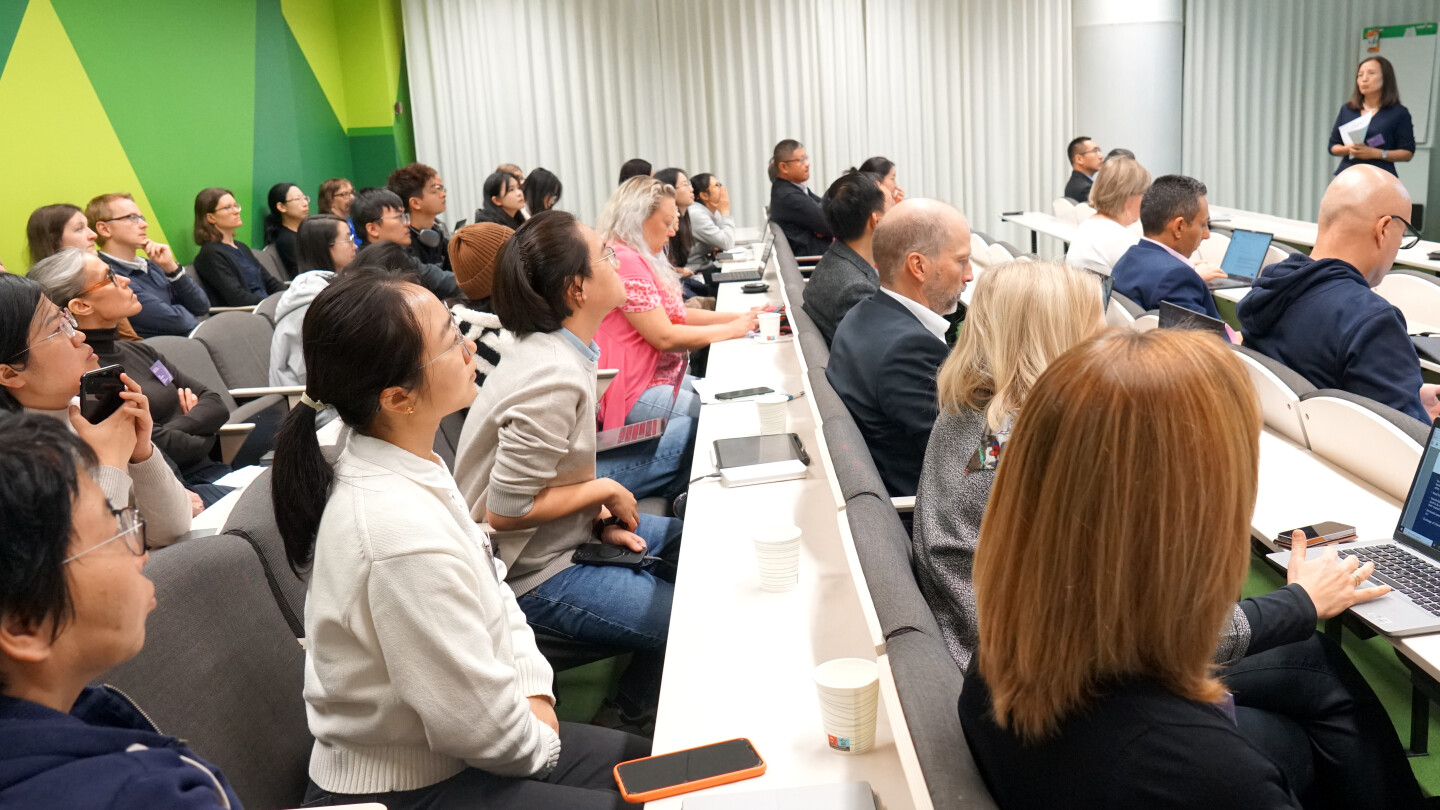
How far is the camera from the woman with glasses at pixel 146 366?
2.98 metres

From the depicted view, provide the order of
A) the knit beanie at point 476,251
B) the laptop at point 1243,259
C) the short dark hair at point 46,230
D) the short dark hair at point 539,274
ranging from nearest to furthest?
the short dark hair at point 539,274 < the knit beanie at point 476,251 < the short dark hair at point 46,230 < the laptop at point 1243,259

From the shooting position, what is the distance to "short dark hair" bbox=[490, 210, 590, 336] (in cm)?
248

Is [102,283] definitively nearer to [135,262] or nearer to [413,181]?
[135,262]

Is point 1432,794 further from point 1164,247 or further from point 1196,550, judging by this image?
point 1164,247

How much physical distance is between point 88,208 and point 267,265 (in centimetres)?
179

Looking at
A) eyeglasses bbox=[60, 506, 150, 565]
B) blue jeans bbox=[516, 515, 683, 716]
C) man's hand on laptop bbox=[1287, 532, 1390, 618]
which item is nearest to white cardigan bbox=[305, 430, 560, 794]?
eyeglasses bbox=[60, 506, 150, 565]

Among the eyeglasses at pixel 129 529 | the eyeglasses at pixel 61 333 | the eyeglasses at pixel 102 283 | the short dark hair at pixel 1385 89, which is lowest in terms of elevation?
the eyeglasses at pixel 129 529

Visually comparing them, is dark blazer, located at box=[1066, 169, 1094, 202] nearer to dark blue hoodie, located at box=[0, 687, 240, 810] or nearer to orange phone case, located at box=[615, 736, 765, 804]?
orange phone case, located at box=[615, 736, 765, 804]

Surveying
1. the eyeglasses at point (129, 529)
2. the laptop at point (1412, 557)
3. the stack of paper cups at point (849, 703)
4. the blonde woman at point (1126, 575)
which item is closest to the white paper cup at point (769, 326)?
the laptop at point (1412, 557)

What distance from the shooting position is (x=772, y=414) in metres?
2.87

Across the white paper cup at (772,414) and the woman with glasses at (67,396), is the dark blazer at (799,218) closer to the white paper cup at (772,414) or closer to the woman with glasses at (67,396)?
the white paper cup at (772,414)

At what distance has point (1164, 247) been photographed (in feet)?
13.5

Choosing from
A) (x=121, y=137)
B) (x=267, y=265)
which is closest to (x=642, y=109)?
(x=267, y=265)

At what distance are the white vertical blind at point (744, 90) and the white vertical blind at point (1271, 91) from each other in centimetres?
128
